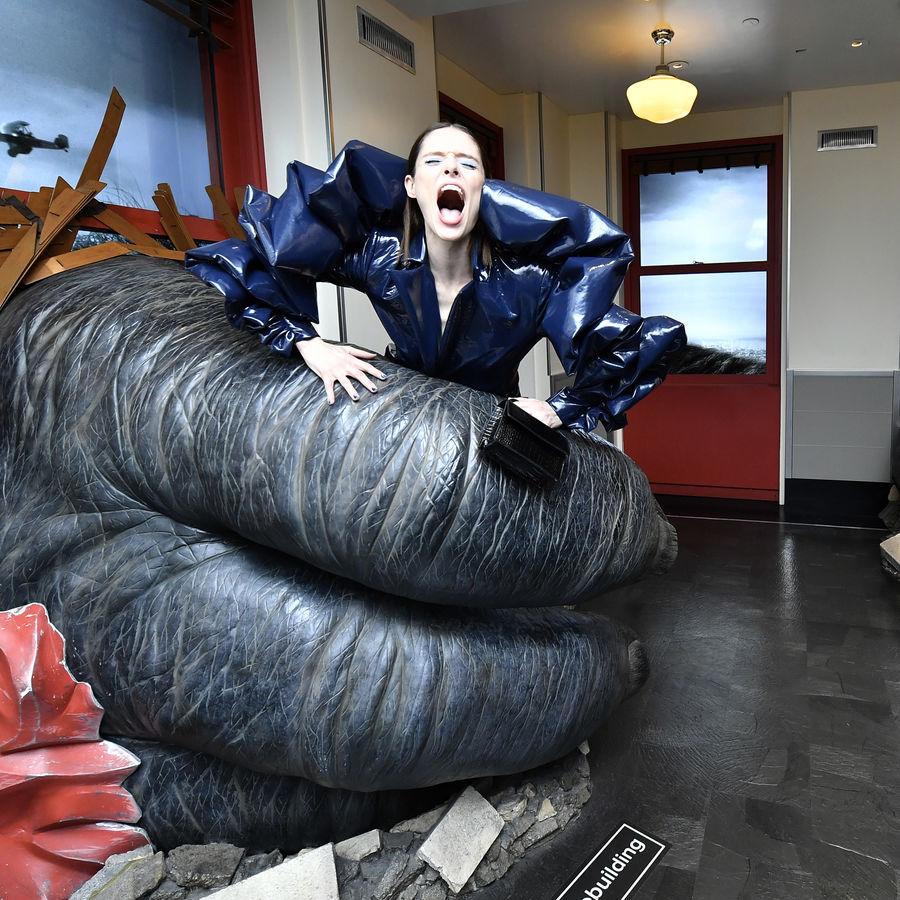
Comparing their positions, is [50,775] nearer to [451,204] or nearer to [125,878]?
[125,878]

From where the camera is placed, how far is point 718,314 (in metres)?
5.66

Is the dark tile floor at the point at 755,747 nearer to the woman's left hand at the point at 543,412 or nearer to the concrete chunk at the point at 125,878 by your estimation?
the concrete chunk at the point at 125,878

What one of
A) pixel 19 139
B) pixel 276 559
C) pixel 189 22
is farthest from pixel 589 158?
pixel 276 559

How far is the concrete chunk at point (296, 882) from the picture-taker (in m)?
1.41

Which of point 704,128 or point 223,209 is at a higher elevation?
point 704,128

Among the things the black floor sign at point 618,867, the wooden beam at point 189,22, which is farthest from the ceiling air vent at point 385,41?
the black floor sign at point 618,867

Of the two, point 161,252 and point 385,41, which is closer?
point 161,252

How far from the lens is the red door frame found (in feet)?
17.9

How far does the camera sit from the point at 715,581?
3529mm

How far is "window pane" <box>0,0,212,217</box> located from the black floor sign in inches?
83.8

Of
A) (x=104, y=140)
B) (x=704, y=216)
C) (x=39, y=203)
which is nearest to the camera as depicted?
(x=39, y=203)

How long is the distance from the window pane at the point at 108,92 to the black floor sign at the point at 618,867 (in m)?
2.13

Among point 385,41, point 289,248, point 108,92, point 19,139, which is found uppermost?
point 385,41

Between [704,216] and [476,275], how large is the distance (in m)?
4.54
